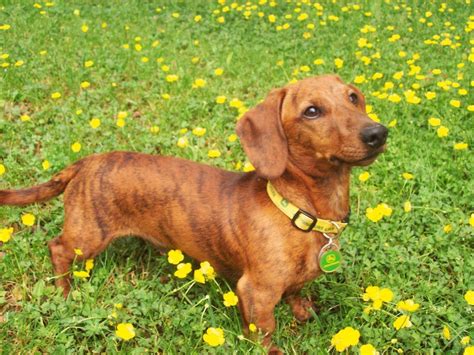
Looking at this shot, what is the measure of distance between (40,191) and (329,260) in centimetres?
181

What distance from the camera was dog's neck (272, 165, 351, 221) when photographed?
9.07 ft

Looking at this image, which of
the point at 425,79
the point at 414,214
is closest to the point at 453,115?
the point at 425,79

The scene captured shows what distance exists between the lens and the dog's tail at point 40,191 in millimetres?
3109

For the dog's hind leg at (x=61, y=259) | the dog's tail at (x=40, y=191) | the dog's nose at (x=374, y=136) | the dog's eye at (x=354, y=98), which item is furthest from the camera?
the dog's hind leg at (x=61, y=259)

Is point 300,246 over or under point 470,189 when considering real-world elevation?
over

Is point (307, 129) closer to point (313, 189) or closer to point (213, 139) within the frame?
point (313, 189)

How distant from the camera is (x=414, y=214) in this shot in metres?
3.69

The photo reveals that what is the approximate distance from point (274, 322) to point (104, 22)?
17.5ft

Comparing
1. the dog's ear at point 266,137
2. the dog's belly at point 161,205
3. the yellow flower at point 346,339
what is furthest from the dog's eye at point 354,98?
the yellow flower at point 346,339

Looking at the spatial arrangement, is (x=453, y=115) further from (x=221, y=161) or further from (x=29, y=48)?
(x=29, y=48)

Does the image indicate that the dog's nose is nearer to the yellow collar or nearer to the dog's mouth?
the dog's mouth

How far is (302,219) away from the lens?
2.71 m

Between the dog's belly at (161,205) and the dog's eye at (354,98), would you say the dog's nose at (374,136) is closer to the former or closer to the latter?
the dog's eye at (354,98)

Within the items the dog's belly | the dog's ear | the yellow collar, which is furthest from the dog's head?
the dog's belly
